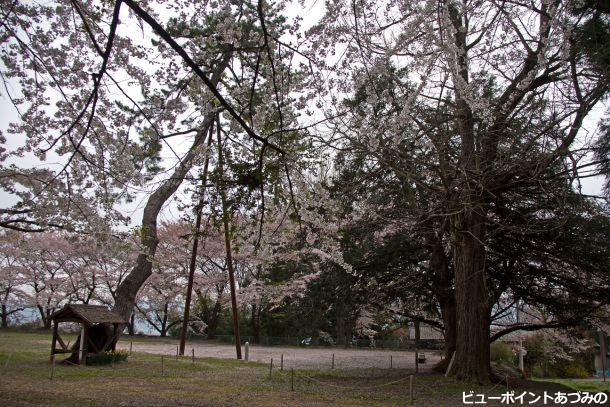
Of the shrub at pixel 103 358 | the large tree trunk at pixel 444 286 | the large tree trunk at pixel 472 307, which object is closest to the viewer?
the large tree trunk at pixel 472 307

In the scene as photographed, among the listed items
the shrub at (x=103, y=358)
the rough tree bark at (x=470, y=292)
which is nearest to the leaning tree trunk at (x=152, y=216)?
the shrub at (x=103, y=358)

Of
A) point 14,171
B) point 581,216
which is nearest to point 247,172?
point 14,171

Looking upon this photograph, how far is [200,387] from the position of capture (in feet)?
30.1

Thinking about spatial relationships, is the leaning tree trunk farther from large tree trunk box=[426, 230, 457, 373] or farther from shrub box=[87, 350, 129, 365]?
large tree trunk box=[426, 230, 457, 373]

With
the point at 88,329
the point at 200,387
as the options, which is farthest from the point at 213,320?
the point at 200,387

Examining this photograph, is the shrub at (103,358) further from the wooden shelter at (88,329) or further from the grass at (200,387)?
the grass at (200,387)

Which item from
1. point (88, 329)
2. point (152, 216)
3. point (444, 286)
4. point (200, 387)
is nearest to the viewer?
point (152, 216)

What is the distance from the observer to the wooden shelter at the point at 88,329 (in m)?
13.0

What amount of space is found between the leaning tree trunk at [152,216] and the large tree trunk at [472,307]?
6059 mm

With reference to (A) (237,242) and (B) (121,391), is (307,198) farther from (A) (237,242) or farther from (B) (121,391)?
(B) (121,391)

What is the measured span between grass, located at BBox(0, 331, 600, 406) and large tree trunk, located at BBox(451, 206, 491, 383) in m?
0.51

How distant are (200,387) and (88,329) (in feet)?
19.4

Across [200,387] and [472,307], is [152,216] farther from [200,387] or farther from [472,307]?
[472,307]

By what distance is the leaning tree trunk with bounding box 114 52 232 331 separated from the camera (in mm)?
5828
